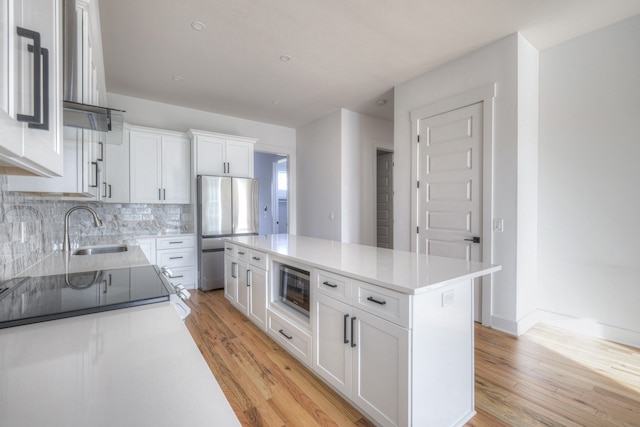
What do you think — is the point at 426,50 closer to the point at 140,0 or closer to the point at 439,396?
the point at 140,0

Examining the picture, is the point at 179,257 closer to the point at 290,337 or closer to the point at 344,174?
the point at 290,337

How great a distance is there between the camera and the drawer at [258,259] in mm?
2559

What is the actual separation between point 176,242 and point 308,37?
10.5 feet

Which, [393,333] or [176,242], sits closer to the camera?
[393,333]

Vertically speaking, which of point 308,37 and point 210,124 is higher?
point 308,37

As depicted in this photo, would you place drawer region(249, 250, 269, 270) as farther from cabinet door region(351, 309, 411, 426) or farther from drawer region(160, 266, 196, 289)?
drawer region(160, 266, 196, 289)

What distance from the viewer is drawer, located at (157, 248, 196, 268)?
4027 mm

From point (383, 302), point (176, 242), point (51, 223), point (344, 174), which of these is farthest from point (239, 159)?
point (383, 302)

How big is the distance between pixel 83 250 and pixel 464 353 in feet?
10.3

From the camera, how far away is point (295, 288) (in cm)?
229

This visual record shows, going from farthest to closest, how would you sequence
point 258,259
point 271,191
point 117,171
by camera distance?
point 271,191 → point 117,171 → point 258,259

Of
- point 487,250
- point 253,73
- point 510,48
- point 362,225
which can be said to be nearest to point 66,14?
point 253,73

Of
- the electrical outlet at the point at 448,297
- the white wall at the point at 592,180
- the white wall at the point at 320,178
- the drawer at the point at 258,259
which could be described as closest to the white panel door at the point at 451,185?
the white wall at the point at 592,180

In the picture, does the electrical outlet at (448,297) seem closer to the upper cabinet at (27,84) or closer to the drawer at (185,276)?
the upper cabinet at (27,84)
